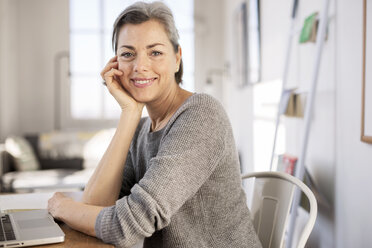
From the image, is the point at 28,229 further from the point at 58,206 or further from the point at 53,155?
the point at 53,155

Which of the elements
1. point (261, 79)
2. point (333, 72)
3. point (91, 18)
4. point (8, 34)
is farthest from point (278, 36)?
point (8, 34)

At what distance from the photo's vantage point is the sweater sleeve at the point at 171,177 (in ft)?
2.94

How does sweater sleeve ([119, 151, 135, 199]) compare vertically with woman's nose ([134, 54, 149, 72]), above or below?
below

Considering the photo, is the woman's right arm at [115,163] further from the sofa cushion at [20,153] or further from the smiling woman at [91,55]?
the smiling woman at [91,55]

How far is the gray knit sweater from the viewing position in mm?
901

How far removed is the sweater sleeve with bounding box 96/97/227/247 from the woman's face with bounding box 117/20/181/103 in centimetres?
19

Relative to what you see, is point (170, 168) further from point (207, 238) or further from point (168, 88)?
point (168, 88)

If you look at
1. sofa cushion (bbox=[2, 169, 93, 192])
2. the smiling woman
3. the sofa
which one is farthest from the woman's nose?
the smiling woman

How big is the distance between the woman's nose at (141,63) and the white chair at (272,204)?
1.85ft

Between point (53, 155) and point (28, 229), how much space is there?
3659 mm

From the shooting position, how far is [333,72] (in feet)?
5.29

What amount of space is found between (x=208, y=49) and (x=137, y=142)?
3.89 meters

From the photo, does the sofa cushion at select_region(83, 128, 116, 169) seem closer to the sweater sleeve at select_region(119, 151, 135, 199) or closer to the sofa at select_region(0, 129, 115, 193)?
the sofa at select_region(0, 129, 115, 193)

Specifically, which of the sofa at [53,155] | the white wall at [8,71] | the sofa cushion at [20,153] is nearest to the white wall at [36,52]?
the white wall at [8,71]
